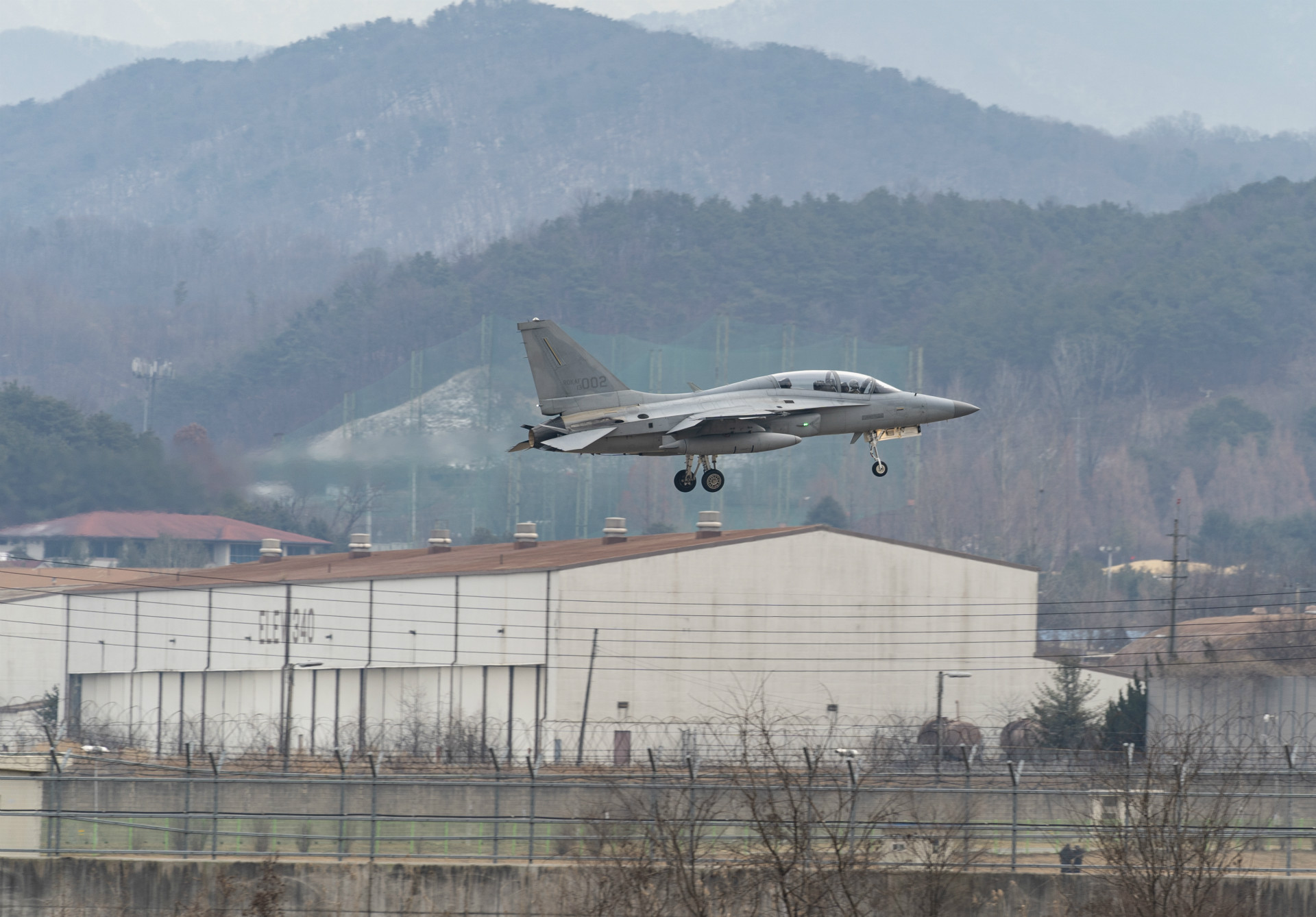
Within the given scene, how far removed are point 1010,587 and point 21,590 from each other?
167 feet

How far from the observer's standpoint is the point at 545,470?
176 meters

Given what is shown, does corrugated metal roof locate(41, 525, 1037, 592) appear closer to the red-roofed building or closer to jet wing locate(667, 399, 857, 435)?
the red-roofed building

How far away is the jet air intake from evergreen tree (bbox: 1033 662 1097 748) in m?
36.5

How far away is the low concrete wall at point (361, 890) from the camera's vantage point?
106 feet

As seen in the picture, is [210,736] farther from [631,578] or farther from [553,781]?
[553,781]

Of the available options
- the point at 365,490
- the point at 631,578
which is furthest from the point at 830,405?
the point at 365,490

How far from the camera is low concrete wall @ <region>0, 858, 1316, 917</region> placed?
32281mm

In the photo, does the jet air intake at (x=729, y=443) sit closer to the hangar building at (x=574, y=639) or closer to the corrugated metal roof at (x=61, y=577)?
the hangar building at (x=574, y=639)

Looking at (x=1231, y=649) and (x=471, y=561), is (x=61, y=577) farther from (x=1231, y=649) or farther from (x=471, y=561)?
(x=1231, y=649)

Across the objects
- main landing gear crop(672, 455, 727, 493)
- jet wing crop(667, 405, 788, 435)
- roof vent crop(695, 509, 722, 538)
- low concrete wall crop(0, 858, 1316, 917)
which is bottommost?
low concrete wall crop(0, 858, 1316, 917)

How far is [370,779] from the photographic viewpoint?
31.6 meters

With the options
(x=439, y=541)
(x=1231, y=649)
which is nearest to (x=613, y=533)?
(x=439, y=541)

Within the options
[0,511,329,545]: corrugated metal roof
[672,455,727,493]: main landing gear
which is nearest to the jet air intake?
[672,455,727,493]: main landing gear

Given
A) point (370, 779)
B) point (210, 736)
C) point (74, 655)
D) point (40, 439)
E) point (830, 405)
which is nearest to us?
point (370, 779)
